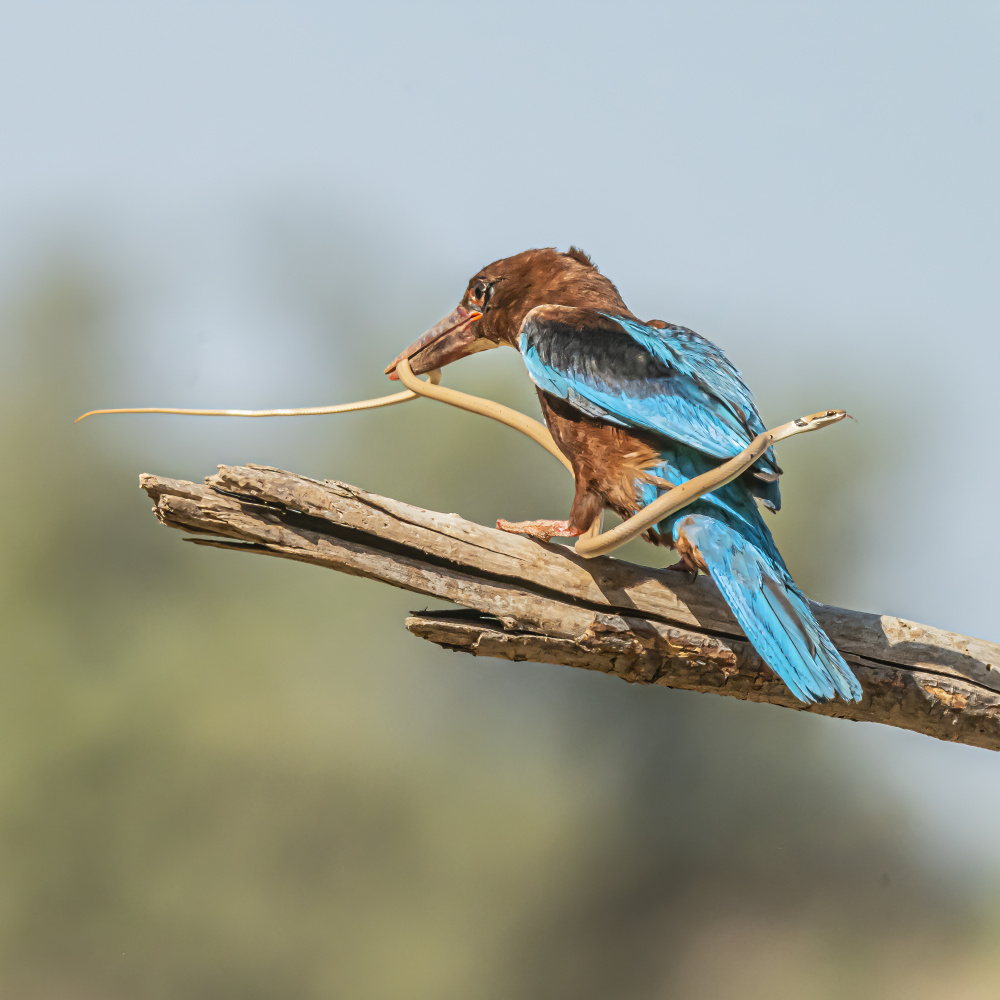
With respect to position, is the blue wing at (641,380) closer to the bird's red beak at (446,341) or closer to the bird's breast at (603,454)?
the bird's breast at (603,454)

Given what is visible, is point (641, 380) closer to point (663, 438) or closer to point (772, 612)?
point (663, 438)

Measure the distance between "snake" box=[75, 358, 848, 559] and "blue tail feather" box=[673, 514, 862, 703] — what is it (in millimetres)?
120

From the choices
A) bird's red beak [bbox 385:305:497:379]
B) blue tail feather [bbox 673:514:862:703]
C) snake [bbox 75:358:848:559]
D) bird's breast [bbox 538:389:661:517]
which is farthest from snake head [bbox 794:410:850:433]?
bird's red beak [bbox 385:305:497:379]

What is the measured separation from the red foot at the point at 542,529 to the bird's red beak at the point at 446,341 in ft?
2.58

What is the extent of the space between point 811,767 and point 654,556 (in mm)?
4132

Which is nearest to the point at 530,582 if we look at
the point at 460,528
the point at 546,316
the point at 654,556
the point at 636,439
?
the point at 460,528

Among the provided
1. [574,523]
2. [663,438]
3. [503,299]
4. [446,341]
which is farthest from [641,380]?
[446,341]

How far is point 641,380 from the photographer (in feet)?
8.45

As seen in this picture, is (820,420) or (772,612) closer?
(820,420)

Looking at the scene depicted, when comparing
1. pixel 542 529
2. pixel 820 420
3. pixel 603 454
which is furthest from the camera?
pixel 603 454

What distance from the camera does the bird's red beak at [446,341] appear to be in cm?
307

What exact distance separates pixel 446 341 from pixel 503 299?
219mm

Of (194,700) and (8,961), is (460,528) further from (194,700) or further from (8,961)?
(8,961)

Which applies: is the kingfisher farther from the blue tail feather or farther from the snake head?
the snake head
